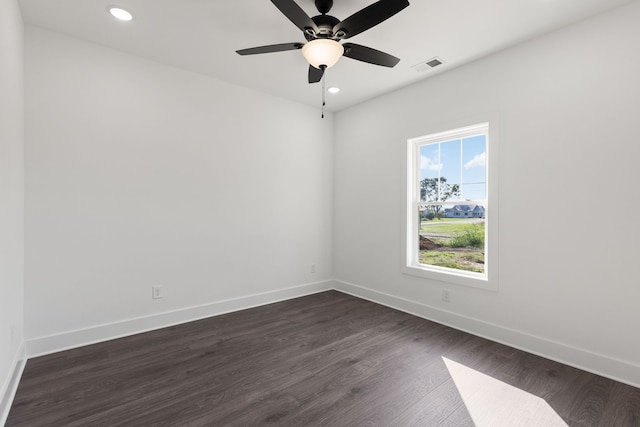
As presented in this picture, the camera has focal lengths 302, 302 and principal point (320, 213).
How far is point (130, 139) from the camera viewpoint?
303 centimetres

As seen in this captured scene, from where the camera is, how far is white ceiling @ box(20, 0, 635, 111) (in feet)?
7.50

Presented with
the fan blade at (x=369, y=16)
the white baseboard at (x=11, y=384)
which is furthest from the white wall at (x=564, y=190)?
the white baseboard at (x=11, y=384)

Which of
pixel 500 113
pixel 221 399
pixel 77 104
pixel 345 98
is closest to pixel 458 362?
pixel 221 399

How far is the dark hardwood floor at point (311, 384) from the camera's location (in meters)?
1.85

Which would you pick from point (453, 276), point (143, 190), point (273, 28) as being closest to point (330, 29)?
point (273, 28)

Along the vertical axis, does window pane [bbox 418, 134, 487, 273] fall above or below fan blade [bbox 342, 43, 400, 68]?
below

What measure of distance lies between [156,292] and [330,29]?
299cm

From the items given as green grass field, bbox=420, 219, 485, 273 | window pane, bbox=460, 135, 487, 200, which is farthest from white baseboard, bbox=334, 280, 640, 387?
window pane, bbox=460, 135, 487, 200

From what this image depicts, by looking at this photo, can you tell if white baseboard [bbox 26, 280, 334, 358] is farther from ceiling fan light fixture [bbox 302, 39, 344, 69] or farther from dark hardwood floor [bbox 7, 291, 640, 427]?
ceiling fan light fixture [bbox 302, 39, 344, 69]

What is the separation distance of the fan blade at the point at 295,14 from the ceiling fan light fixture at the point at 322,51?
8cm

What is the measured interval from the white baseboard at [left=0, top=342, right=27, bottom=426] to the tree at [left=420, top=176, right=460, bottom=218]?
3959 mm

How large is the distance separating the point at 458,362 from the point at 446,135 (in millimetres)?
2376

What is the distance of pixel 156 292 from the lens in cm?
319

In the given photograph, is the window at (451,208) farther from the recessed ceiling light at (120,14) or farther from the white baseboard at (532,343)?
the recessed ceiling light at (120,14)
